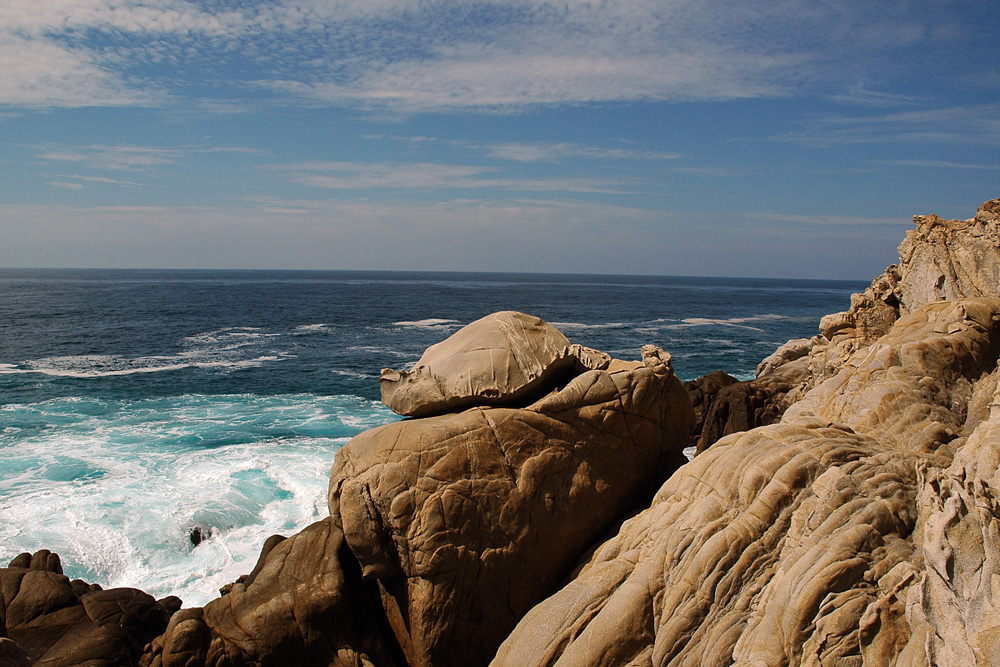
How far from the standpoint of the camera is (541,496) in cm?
780

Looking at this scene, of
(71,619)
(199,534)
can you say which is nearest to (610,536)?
(71,619)

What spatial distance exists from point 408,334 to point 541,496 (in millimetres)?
46258

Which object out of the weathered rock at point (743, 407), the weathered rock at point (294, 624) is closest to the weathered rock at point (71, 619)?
the weathered rock at point (294, 624)

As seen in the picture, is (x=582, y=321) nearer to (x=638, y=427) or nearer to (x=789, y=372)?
(x=789, y=372)

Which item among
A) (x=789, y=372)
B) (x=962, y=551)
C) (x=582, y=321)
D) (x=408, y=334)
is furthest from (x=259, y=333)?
(x=962, y=551)

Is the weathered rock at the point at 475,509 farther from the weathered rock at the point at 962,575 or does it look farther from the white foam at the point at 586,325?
the white foam at the point at 586,325

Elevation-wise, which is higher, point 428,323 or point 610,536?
point 610,536

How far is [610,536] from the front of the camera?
7902 mm

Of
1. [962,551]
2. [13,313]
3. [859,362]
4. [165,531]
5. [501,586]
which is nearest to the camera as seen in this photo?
[962,551]

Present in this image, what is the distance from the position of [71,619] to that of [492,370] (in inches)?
288

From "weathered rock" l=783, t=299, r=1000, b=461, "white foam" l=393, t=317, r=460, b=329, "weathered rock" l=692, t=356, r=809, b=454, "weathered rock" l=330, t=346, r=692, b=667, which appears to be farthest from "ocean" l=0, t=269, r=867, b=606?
"weathered rock" l=692, t=356, r=809, b=454

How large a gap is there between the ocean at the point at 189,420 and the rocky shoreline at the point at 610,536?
349 cm

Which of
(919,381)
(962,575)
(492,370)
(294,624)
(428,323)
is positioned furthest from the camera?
(428,323)

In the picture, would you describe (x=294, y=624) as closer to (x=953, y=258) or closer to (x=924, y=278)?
(x=924, y=278)
